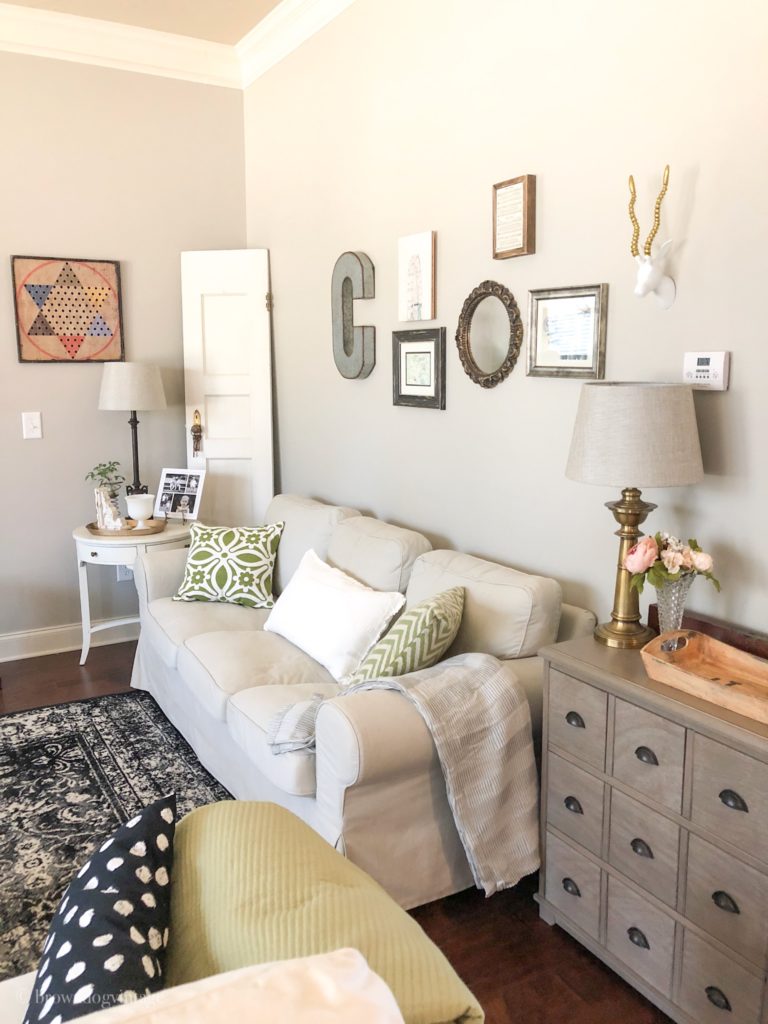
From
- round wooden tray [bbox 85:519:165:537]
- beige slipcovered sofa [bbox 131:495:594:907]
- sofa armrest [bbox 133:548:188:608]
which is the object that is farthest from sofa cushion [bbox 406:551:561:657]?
round wooden tray [bbox 85:519:165:537]

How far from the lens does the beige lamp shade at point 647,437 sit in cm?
195

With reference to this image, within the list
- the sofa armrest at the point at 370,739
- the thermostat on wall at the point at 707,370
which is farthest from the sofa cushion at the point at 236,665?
the thermostat on wall at the point at 707,370

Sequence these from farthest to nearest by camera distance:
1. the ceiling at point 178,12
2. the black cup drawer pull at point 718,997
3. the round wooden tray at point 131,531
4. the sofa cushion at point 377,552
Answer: the round wooden tray at point 131,531 → the ceiling at point 178,12 → the sofa cushion at point 377,552 → the black cup drawer pull at point 718,997

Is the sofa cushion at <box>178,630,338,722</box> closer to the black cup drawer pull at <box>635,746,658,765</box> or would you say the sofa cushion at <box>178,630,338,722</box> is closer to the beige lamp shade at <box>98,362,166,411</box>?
the black cup drawer pull at <box>635,746,658,765</box>

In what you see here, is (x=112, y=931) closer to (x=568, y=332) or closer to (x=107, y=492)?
(x=568, y=332)

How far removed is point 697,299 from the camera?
2.11 m

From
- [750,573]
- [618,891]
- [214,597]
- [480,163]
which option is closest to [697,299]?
[750,573]

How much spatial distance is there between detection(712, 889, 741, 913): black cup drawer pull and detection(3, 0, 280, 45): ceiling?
378cm

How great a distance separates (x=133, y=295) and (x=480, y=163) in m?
2.14

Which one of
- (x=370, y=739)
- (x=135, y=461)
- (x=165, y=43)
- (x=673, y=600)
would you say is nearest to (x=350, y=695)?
(x=370, y=739)

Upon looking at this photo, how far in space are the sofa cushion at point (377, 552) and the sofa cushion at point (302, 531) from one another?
0.11 metres

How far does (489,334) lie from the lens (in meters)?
2.87

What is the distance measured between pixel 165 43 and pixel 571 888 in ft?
13.3

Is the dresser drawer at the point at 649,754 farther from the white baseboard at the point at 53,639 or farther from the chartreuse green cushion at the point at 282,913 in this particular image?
the white baseboard at the point at 53,639
